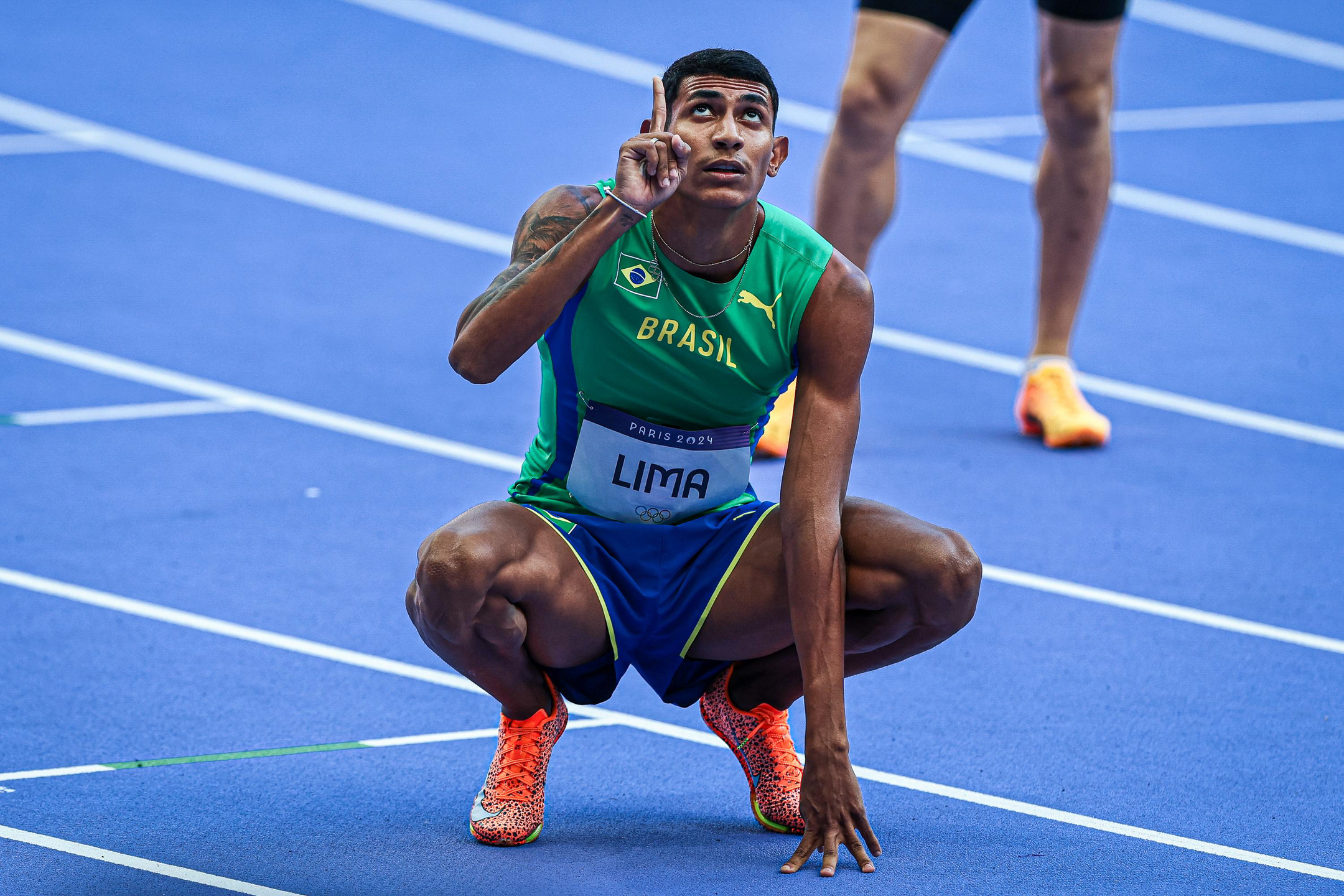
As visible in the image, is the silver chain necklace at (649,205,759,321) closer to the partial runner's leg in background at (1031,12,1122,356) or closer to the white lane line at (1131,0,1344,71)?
the partial runner's leg in background at (1031,12,1122,356)

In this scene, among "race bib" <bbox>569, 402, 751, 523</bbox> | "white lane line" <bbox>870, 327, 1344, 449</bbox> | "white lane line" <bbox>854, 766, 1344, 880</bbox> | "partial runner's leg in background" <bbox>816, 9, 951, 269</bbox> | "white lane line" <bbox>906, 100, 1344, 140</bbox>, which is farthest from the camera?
"white lane line" <bbox>906, 100, 1344, 140</bbox>

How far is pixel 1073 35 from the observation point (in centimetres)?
505

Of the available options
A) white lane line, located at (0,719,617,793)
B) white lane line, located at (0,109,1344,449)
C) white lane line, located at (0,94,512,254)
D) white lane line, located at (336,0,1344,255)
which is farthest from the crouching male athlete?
white lane line, located at (336,0,1344,255)

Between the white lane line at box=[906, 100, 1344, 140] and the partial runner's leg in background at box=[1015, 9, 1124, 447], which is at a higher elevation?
the white lane line at box=[906, 100, 1344, 140]

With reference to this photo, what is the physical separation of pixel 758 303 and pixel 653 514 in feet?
1.34

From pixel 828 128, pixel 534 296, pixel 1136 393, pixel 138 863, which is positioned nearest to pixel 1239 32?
pixel 828 128

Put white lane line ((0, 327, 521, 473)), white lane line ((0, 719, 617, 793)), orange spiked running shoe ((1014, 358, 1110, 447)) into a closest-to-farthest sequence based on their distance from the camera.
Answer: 1. white lane line ((0, 719, 617, 793))
2. white lane line ((0, 327, 521, 473))
3. orange spiked running shoe ((1014, 358, 1110, 447))

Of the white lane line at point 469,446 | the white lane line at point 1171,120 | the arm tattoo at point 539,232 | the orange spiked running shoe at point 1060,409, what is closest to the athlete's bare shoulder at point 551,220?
the arm tattoo at point 539,232

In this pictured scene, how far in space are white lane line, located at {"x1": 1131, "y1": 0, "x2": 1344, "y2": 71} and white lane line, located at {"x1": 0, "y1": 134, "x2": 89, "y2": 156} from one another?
5.95 m

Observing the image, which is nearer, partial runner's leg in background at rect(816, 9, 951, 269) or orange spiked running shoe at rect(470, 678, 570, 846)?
orange spiked running shoe at rect(470, 678, 570, 846)

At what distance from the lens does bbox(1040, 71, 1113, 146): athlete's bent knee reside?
5.12m

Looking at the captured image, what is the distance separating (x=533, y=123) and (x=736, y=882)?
19.2 ft

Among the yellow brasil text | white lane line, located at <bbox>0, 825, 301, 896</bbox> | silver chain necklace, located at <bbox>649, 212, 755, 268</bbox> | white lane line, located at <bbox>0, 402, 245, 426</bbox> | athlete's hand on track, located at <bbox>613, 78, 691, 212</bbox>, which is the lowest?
white lane line, located at <bbox>0, 825, 301, 896</bbox>

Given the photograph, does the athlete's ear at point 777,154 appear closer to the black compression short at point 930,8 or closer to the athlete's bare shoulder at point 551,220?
the athlete's bare shoulder at point 551,220
